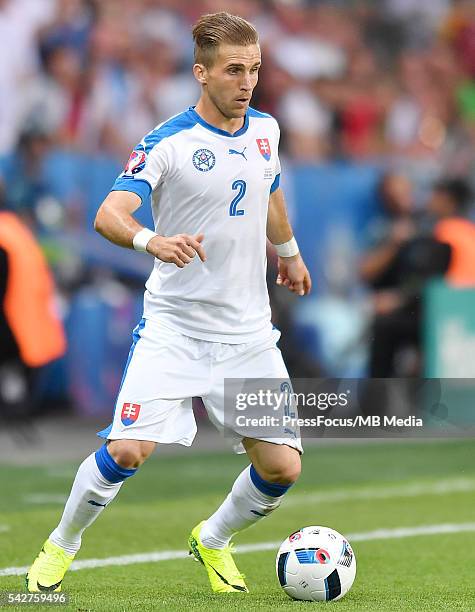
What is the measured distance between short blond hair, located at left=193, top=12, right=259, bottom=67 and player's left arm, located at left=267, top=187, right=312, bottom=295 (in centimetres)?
77

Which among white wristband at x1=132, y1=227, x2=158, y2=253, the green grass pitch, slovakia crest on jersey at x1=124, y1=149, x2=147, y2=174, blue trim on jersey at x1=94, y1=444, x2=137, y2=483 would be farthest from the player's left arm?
the green grass pitch

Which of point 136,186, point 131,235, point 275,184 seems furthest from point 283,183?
point 131,235

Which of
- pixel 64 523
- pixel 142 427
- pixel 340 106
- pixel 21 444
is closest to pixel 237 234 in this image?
pixel 142 427

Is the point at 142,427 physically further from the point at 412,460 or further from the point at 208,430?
the point at 208,430

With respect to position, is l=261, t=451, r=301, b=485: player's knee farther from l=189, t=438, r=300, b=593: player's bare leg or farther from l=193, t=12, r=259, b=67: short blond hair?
l=193, t=12, r=259, b=67: short blond hair

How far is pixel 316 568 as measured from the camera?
589 cm

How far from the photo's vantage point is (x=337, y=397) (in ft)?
22.5

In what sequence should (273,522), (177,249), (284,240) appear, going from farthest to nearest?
(273,522) → (284,240) → (177,249)

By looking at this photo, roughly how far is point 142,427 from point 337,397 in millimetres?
1390

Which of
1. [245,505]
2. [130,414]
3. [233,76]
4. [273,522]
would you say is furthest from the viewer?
[273,522]

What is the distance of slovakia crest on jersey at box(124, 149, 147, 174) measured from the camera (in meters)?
5.78

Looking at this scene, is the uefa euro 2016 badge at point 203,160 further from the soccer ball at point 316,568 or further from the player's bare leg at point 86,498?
the soccer ball at point 316,568

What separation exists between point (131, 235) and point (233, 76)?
0.93 meters

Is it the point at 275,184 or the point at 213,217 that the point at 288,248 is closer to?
the point at 275,184
